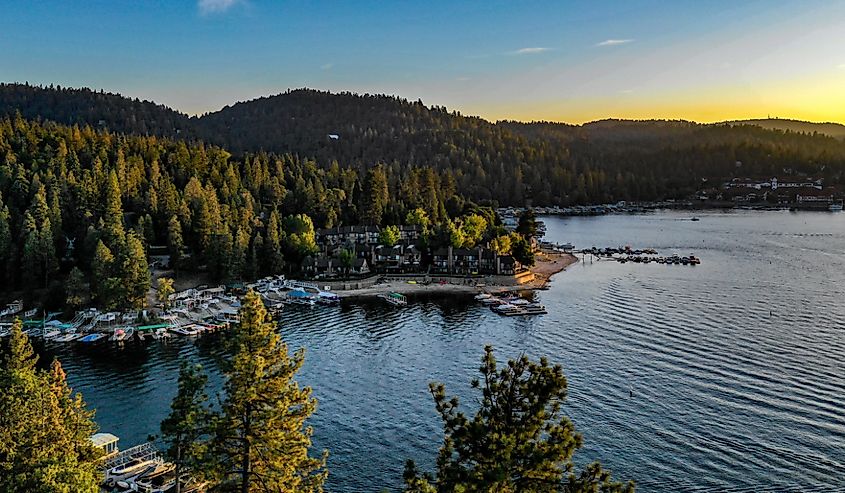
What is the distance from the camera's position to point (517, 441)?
1170cm

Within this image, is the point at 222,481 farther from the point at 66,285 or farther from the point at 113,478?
the point at 66,285

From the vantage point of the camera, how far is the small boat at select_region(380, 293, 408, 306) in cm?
6319

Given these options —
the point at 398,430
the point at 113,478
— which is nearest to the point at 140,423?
the point at 113,478

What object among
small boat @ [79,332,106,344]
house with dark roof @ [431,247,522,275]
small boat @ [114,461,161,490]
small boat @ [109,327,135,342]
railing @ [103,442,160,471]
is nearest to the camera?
small boat @ [114,461,161,490]

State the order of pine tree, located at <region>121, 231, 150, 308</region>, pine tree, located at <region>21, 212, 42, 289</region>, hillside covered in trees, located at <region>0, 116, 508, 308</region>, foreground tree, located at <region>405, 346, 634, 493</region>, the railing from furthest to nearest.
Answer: hillside covered in trees, located at <region>0, 116, 508, 308</region> < pine tree, located at <region>21, 212, 42, 289</region> < pine tree, located at <region>121, 231, 150, 308</region> < the railing < foreground tree, located at <region>405, 346, 634, 493</region>

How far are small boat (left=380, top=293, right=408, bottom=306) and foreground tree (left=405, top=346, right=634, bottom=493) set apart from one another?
167 ft

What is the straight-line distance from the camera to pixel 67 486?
1431 centimetres

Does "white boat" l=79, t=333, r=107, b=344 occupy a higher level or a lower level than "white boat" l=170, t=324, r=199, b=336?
higher

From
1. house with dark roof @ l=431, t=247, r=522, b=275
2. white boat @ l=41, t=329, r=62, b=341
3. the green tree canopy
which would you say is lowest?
white boat @ l=41, t=329, r=62, b=341

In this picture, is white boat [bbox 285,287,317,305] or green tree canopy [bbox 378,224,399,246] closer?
white boat [bbox 285,287,317,305]

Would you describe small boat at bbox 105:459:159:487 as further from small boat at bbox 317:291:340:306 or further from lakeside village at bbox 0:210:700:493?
small boat at bbox 317:291:340:306

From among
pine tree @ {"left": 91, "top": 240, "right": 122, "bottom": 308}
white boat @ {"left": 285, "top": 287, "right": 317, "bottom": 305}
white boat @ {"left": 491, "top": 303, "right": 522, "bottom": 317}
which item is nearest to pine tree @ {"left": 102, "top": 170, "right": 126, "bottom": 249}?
pine tree @ {"left": 91, "top": 240, "right": 122, "bottom": 308}

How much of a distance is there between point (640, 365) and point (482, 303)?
23254 mm

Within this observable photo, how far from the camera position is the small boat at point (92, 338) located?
49406 millimetres
